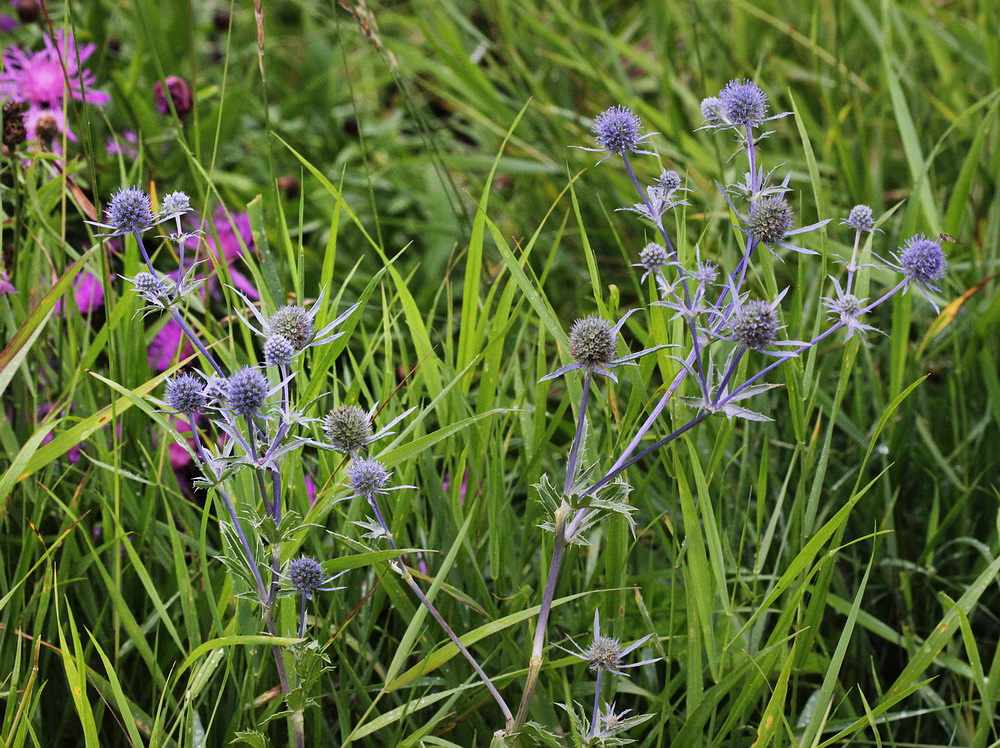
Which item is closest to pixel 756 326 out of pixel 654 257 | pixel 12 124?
pixel 654 257

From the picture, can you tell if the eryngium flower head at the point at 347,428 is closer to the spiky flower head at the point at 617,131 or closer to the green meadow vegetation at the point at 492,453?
the green meadow vegetation at the point at 492,453

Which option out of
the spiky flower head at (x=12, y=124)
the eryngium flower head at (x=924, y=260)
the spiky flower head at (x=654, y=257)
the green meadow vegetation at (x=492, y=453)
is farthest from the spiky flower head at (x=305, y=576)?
the spiky flower head at (x=12, y=124)

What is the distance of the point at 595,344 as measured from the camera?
36.9 inches

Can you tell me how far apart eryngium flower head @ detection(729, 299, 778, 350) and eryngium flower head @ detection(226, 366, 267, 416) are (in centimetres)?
45

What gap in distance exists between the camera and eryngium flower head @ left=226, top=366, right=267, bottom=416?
89 cm

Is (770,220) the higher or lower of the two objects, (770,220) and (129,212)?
the lower

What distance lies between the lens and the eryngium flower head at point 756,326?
882mm

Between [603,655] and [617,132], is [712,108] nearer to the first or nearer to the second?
[617,132]

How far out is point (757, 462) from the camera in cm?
166

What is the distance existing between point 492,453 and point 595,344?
365mm

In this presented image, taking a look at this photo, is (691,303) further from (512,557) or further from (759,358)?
(759,358)

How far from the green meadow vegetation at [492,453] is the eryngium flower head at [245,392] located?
0.03 metres

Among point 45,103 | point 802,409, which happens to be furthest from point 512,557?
point 45,103

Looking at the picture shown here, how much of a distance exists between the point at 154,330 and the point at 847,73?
1.68 m
